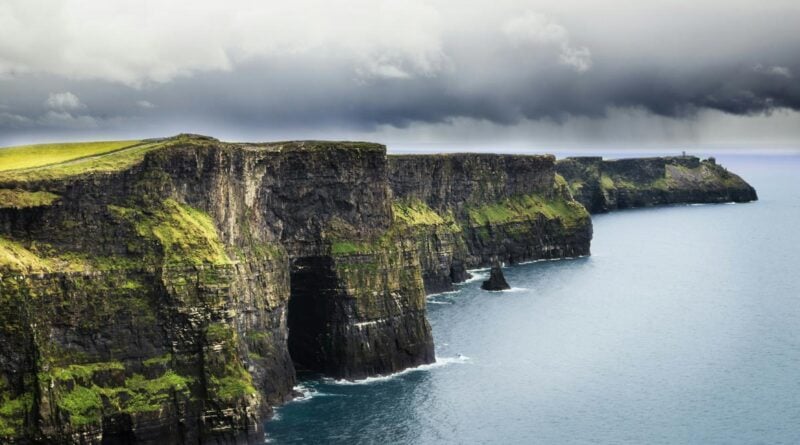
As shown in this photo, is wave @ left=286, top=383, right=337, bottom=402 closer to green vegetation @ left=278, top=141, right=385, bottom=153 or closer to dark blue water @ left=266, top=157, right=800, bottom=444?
dark blue water @ left=266, top=157, right=800, bottom=444

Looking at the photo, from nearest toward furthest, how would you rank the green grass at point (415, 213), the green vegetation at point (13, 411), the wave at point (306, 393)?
the green vegetation at point (13, 411) → the wave at point (306, 393) → the green grass at point (415, 213)

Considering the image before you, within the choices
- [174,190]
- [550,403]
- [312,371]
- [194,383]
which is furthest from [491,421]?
[174,190]

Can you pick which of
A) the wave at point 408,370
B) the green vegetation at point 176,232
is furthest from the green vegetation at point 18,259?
the wave at point 408,370

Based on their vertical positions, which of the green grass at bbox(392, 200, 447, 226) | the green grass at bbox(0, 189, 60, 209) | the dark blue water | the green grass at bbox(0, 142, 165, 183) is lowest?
the dark blue water

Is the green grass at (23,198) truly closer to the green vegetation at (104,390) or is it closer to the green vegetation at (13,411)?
the green vegetation at (104,390)

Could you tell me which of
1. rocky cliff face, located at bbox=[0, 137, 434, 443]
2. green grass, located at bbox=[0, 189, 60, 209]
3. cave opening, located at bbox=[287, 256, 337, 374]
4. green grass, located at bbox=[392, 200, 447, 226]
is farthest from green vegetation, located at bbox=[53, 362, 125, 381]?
green grass, located at bbox=[392, 200, 447, 226]

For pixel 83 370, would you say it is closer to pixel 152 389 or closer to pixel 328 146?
pixel 152 389

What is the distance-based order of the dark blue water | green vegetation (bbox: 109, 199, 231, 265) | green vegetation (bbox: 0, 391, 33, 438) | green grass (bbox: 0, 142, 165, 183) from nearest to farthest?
1. green vegetation (bbox: 0, 391, 33, 438)
2. green grass (bbox: 0, 142, 165, 183)
3. green vegetation (bbox: 109, 199, 231, 265)
4. the dark blue water
